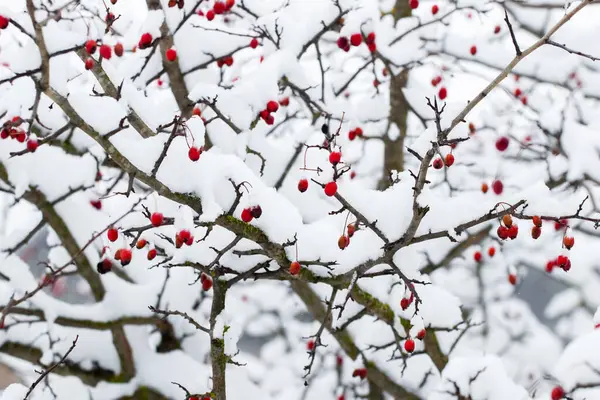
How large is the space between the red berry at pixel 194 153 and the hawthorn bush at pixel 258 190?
0.18 ft

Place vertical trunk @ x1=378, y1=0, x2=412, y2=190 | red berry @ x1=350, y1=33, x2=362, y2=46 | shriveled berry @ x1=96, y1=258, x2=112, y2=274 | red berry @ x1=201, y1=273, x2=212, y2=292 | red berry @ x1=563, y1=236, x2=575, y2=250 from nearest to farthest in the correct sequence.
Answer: red berry @ x1=563, y1=236, x2=575, y2=250
shriveled berry @ x1=96, y1=258, x2=112, y2=274
red berry @ x1=201, y1=273, x2=212, y2=292
red berry @ x1=350, y1=33, x2=362, y2=46
vertical trunk @ x1=378, y1=0, x2=412, y2=190

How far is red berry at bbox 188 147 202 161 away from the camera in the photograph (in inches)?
93.7

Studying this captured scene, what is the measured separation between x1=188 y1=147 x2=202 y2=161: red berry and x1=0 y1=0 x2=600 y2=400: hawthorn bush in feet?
0.18

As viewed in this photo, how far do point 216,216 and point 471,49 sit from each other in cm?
344

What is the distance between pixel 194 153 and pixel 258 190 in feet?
1.01

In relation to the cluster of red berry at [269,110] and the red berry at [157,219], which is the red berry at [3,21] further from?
the cluster of red berry at [269,110]

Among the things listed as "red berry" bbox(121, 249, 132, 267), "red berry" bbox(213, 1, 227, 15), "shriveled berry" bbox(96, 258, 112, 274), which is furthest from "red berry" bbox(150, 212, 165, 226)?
"red berry" bbox(213, 1, 227, 15)

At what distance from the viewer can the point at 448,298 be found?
11.7 ft

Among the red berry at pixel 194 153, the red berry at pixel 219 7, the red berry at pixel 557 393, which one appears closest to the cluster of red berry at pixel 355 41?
the red berry at pixel 219 7

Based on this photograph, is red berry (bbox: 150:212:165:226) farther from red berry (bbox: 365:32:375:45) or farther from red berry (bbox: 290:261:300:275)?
red berry (bbox: 365:32:375:45)

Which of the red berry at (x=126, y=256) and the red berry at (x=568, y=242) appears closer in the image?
the red berry at (x=568, y=242)

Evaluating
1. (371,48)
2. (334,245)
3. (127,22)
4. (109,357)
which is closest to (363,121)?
(371,48)

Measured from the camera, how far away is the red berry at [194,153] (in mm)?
2379

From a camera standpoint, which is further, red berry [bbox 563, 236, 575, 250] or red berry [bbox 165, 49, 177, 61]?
red berry [bbox 165, 49, 177, 61]
